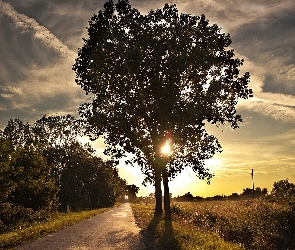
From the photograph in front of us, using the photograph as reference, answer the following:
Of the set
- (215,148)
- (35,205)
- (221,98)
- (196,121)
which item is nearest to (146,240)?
(196,121)

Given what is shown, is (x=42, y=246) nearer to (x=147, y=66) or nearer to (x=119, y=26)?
(x=147, y=66)

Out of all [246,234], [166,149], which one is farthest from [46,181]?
[246,234]

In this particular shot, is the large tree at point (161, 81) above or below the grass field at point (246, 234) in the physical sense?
above

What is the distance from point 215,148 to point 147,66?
8643 mm

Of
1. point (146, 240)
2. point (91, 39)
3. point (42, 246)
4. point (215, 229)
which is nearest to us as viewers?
point (42, 246)

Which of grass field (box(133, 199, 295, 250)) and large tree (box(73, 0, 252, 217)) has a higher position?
large tree (box(73, 0, 252, 217))

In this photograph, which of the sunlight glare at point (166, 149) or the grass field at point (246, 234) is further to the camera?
the sunlight glare at point (166, 149)

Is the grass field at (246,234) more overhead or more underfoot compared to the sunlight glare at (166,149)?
more underfoot

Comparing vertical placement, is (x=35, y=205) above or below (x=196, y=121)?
below

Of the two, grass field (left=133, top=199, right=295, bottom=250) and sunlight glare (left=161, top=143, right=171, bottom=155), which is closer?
grass field (left=133, top=199, right=295, bottom=250)

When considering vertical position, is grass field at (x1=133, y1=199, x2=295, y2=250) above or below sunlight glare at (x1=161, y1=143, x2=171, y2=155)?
below

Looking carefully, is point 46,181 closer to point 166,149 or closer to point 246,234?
point 166,149

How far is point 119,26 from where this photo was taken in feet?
94.8

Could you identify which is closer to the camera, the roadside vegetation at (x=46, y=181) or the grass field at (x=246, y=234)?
the grass field at (x=246, y=234)
